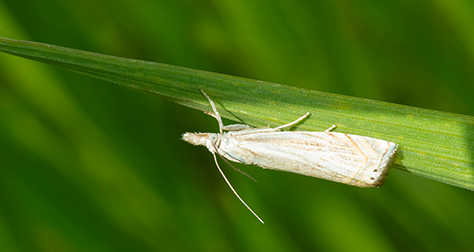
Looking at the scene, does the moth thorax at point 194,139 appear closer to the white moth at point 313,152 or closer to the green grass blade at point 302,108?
the white moth at point 313,152

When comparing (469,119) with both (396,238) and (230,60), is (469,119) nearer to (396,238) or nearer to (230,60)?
(396,238)

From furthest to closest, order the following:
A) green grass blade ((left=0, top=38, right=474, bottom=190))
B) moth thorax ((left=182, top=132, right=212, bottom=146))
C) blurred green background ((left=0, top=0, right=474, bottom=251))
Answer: moth thorax ((left=182, top=132, right=212, bottom=146)), blurred green background ((left=0, top=0, right=474, bottom=251)), green grass blade ((left=0, top=38, right=474, bottom=190))

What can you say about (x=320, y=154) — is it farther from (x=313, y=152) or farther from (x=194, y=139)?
(x=194, y=139)

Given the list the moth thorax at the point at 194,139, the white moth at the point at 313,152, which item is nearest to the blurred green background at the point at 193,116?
the moth thorax at the point at 194,139

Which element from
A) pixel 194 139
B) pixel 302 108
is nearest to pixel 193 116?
pixel 194 139

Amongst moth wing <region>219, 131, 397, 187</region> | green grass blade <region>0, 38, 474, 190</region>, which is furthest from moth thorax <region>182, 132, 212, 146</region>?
green grass blade <region>0, 38, 474, 190</region>

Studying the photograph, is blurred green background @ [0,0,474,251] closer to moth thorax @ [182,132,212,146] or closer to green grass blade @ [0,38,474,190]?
moth thorax @ [182,132,212,146]
